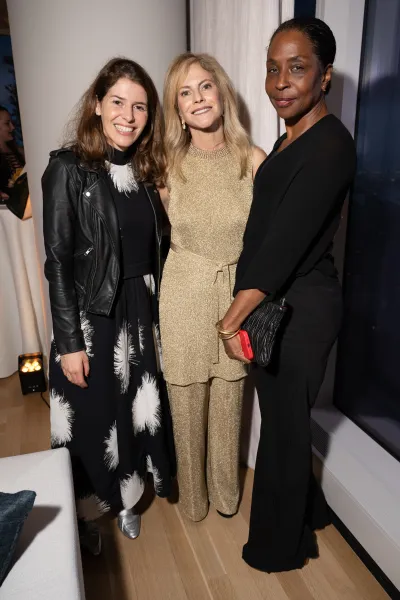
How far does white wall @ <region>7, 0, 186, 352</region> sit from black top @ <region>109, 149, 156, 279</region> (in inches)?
19.3

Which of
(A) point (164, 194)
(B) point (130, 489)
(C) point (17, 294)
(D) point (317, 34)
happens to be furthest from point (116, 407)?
(C) point (17, 294)

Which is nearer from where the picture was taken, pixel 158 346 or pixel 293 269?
pixel 293 269

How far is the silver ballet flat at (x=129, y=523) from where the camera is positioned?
1.89 metres

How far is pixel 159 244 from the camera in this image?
1708 mm

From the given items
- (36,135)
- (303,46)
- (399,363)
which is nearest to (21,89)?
(36,135)

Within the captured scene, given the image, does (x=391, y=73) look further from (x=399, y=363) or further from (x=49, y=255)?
(x=49, y=255)

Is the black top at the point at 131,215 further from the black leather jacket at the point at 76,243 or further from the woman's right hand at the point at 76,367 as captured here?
the woman's right hand at the point at 76,367

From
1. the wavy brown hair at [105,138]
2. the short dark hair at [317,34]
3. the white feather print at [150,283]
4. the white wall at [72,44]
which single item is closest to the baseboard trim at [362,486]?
the white feather print at [150,283]

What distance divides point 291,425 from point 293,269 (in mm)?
549

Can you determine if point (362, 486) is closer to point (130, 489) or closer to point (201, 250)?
point (130, 489)

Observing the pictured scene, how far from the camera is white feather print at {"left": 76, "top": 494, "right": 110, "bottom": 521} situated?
1760mm

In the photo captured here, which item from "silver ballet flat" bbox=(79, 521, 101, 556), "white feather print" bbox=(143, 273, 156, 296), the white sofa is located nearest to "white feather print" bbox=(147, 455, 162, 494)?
"silver ballet flat" bbox=(79, 521, 101, 556)

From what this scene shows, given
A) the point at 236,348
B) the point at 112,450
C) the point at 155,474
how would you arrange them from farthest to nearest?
the point at 155,474 → the point at 112,450 → the point at 236,348

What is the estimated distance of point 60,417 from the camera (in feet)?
5.47
